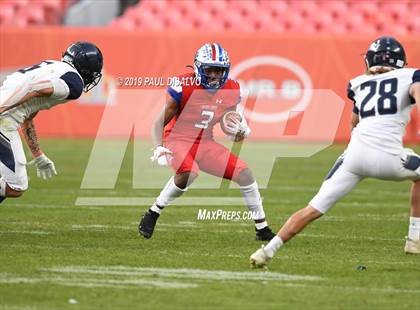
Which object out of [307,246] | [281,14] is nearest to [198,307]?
[307,246]

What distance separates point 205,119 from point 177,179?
1.89ft

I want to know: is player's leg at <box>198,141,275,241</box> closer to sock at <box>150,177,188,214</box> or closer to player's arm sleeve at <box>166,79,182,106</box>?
sock at <box>150,177,188,214</box>

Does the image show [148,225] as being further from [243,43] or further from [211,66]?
[243,43]

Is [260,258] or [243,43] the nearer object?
[260,258]

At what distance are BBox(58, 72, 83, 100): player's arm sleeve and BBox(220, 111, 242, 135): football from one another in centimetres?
133

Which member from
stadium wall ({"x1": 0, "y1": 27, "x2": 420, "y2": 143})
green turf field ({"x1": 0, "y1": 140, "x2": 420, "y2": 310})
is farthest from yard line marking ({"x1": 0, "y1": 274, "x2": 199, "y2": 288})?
stadium wall ({"x1": 0, "y1": 27, "x2": 420, "y2": 143})

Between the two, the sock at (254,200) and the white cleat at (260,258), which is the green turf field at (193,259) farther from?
the sock at (254,200)

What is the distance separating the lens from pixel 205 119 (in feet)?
26.6

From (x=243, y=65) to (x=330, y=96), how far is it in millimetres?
1595

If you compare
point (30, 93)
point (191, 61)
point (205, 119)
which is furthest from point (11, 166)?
point (191, 61)

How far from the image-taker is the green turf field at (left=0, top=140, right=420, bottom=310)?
5414 mm

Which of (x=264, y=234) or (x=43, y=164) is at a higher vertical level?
(x=43, y=164)

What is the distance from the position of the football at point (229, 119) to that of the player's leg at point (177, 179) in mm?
316

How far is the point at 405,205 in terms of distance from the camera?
10219mm
